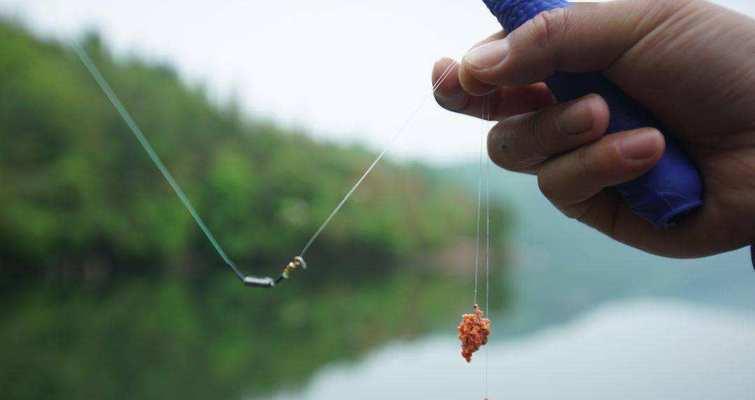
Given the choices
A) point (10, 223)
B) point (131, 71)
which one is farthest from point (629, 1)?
point (131, 71)

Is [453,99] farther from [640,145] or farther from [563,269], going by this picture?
[563,269]

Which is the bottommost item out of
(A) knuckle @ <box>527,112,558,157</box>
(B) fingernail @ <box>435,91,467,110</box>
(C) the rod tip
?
(C) the rod tip

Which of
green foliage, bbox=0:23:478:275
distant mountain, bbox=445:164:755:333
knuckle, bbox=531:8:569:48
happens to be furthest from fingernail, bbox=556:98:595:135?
green foliage, bbox=0:23:478:275

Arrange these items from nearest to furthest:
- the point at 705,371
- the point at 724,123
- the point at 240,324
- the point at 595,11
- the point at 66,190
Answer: the point at 595,11
the point at 724,123
the point at 705,371
the point at 240,324
the point at 66,190

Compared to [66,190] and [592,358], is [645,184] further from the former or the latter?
[66,190]

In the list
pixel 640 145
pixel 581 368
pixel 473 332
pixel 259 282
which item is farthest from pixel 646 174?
pixel 581 368

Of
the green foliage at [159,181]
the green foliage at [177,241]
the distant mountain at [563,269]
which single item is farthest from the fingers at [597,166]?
the green foliage at [159,181]

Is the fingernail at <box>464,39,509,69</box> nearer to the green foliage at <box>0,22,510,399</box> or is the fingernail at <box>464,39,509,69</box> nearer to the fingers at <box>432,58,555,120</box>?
the fingers at <box>432,58,555,120</box>
